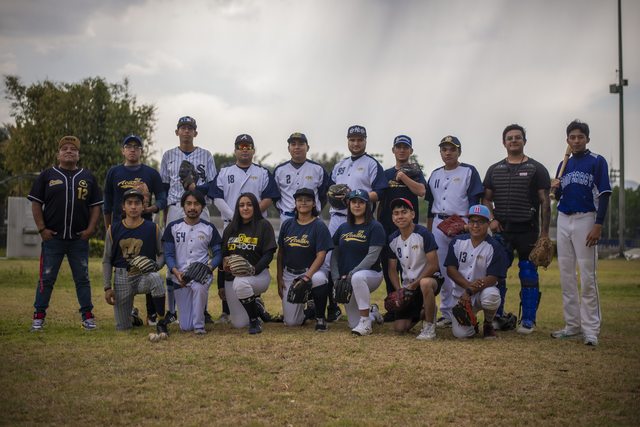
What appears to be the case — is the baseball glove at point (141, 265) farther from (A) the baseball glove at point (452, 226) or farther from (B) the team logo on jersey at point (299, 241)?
(A) the baseball glove at point (452, 226)

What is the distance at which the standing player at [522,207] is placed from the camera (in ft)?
25.7

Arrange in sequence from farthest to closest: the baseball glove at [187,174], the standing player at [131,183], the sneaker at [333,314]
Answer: the sneaker at [333,314]
the baseball glove at [187,174]
the standing player at [131,183]

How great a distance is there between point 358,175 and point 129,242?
10.2 ft

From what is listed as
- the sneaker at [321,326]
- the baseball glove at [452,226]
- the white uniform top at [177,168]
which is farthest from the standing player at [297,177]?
the baseball glove at [452,226]

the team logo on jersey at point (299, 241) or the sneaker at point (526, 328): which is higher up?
the team logo on jersey at point (299, 241)

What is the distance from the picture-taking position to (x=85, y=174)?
26.0 feet

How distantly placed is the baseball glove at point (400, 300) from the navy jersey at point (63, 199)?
391cm

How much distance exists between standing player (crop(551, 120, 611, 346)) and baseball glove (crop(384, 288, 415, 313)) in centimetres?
179

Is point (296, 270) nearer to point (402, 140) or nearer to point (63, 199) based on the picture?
point (402, 140)

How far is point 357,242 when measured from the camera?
7.85m

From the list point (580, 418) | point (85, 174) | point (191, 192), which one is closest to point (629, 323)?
point (580, 418)

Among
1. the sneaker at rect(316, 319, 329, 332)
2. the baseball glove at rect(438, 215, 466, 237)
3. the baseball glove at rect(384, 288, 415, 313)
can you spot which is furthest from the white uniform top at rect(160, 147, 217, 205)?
the baseball glove at rect(438, 215, 466, 237)

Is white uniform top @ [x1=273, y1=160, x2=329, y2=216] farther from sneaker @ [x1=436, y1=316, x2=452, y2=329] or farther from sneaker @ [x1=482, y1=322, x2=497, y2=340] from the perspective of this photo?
sneaker @ [x1=482, y1=322, x2=497, y2=340]

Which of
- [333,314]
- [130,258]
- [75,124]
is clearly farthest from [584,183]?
[75,124]
